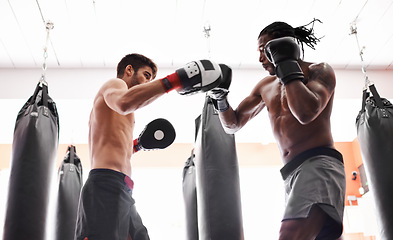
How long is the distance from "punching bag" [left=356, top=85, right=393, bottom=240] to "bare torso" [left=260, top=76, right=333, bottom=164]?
0.83m

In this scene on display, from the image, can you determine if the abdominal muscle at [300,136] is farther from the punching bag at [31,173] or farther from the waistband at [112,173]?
the punching bag at [31,173]

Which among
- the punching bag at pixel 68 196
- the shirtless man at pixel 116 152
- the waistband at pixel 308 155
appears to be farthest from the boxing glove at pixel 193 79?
the punching bag at pixel 68 196

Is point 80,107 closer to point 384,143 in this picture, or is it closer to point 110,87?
point 110,87

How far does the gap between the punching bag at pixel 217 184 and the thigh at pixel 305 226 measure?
0.61 metres

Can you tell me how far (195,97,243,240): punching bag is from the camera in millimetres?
2260

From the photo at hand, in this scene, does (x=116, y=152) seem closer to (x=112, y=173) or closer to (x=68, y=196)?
(x=112, y=173)

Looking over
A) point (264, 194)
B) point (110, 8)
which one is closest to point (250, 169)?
point (264, 194)

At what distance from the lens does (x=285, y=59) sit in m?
1.83

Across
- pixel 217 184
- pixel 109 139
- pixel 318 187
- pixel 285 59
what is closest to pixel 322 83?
pixel 285 59

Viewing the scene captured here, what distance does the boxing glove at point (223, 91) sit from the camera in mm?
2160

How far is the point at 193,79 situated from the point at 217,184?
77 centimetres

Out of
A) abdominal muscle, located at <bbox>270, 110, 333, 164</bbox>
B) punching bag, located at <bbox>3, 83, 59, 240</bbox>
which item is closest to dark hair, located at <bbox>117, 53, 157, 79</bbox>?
punching bag, located at <bbox>3, 83, 59, 240</bbox>

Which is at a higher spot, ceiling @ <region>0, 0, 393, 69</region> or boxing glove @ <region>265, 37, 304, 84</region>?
ceiling @ <region>0, 0, 393, 69</region>

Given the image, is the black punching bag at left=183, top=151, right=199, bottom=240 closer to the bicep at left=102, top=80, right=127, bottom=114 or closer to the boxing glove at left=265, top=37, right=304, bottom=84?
the bicep at left=102, top=80, right=127, bottom=114
